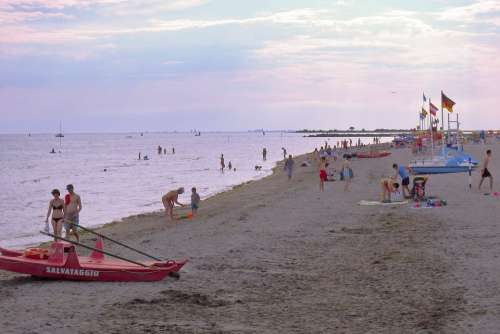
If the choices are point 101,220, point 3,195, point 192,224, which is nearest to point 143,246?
point 192,224

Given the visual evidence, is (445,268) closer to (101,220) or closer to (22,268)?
(22,268)

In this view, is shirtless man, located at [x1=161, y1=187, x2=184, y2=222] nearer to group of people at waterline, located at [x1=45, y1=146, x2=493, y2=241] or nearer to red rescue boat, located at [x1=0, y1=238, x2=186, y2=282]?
group of people at waterline, located at [x1=45, y1=146, x2=493, y2=241]

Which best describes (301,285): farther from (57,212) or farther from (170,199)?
(170,199)

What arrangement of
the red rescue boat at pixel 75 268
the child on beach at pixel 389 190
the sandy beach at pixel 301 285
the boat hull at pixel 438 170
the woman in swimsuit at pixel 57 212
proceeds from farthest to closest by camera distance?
1. the boat hull at pixel 438 170
2. the child on beach at pixel 389 190
3. the woman in swimsuit at pixel 57 212
4. the red rescue boat at pixel 75 268
5. the sandy beach at pixel 301 285

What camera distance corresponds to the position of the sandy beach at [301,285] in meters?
7.31

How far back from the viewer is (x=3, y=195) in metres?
34.4

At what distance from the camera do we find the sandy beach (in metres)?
7.31

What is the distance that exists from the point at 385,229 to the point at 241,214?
218 inches

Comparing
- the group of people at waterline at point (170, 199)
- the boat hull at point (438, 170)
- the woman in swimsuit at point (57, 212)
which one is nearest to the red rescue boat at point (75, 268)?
the group of people at waterline at point (170, 199)

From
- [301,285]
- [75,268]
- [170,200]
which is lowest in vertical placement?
[301,285]

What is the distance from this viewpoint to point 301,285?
30.2 ft

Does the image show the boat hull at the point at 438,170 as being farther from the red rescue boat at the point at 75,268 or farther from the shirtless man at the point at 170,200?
the red rescue boat at the point at 75,268

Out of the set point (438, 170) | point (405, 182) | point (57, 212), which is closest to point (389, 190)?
point (405, 182)

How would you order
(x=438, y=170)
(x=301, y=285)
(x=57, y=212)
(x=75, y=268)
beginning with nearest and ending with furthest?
1. (x=301, y=285)
2. (x=75, y=268)
3. (x=57, y=212)
4. (x=438, y=170)
